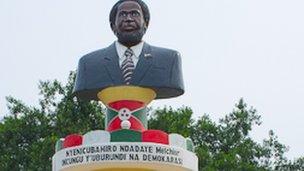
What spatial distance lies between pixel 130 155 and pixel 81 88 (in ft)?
5.44

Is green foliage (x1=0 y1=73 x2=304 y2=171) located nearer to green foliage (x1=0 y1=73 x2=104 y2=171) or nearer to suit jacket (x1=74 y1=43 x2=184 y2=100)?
green foliage (x1=0 y1=73 x2=104 y2=171)

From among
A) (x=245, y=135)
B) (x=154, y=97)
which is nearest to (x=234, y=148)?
(x=245, y=135)

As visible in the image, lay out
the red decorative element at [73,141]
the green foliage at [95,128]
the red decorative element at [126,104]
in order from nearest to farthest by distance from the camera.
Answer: the red decorative element at [73,141] < the red decorative element at [126,104] < the green foliage at [95,128]

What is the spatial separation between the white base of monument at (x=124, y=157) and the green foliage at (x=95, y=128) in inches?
458

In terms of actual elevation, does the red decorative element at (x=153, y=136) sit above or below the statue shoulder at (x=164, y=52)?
below

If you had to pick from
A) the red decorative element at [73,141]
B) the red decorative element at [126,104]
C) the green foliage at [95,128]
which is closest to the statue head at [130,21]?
the red decorative element at [126,104]

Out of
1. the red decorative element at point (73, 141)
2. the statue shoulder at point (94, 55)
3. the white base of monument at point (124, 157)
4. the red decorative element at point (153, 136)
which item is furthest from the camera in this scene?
the statue shoulder at point (94, 55)

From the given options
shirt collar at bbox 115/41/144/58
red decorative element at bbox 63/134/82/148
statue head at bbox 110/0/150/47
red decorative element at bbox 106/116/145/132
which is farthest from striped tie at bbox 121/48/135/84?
red decorative element at bbox 63/134/82/148

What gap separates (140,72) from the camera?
11.1 metres

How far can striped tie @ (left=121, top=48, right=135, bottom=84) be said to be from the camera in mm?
11133

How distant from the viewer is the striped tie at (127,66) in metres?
11.1

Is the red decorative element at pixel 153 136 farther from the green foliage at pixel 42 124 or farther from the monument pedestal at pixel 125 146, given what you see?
the green foliage at pixel 42 124

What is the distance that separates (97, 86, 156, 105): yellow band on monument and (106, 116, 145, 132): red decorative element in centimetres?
33

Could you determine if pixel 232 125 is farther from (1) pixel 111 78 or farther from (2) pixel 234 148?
(1) pixel 111 78
